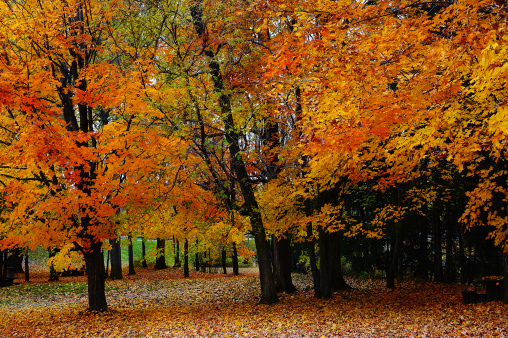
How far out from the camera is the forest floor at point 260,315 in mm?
8484

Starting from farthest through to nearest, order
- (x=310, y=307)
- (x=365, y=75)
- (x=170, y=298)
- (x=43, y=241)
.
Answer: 1. (x=170, y=298)
2. (x=310, y=307)
3. (x=43, y=241)
4. (x=365, y=75)

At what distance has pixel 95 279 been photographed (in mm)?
12242

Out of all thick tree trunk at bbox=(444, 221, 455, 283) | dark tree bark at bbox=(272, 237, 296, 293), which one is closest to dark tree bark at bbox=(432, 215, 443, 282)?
thick tree trunk at bbox=(444, 221, 455, 283)

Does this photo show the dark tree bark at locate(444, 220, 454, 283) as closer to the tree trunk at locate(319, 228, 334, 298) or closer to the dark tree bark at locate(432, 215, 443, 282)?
the dark tree bark at locate(432, 215, 443, 282)

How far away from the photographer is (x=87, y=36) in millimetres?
10805

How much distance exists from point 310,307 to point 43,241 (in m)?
7.56

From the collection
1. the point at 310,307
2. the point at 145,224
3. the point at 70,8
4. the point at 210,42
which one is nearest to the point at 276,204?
the point at 310,307

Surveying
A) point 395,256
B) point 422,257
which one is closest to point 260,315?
point 395,256

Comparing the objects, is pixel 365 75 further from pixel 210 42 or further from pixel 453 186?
pixel 453 186

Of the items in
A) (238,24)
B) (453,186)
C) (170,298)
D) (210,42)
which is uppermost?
(238,24)

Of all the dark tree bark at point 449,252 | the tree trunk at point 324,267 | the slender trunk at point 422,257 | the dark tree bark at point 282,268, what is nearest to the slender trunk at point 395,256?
the dark tree bark at point 449,252

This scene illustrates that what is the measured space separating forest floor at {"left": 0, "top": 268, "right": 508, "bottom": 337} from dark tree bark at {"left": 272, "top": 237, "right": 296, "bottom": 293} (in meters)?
0.90

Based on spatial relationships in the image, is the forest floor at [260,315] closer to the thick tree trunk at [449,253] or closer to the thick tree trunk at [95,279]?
the thick tree trunk at [95,279]

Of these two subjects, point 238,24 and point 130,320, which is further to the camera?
point 238,24
